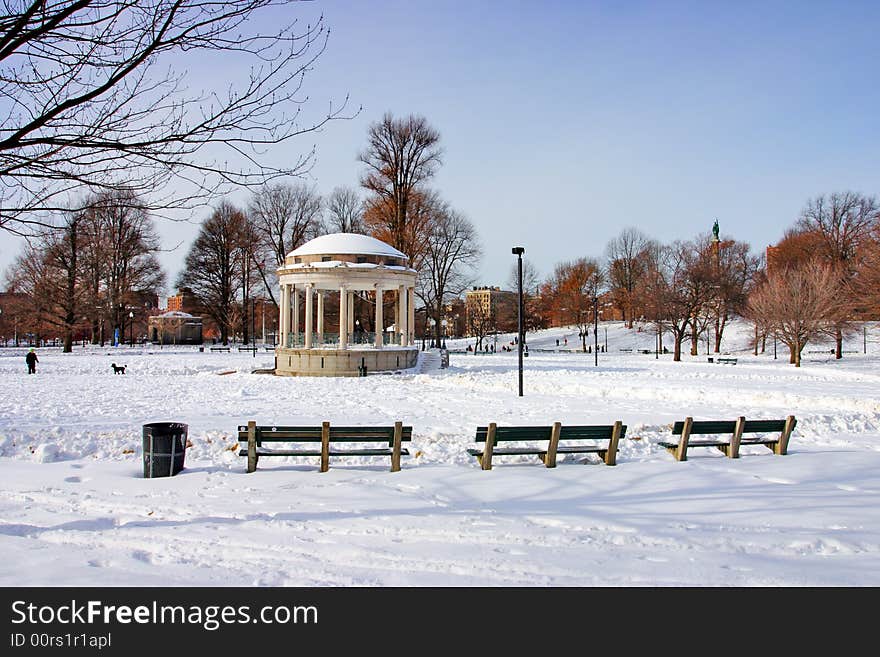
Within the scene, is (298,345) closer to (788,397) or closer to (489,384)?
(489,384)

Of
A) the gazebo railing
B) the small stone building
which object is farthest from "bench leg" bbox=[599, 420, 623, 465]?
the small stone building

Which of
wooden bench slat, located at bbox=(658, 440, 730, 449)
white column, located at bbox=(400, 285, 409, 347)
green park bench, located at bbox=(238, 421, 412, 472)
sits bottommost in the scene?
wooden bench slat, located at bbox=(658, 440, 730, 449)

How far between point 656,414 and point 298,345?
2083 cm

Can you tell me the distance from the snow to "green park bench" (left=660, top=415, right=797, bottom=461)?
0.99ft

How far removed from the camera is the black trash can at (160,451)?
888 cm

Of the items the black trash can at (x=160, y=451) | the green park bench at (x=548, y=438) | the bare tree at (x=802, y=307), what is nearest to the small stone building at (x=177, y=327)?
the bare tree at (x=802, y=307)

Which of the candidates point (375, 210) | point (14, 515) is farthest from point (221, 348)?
point (14, 515)

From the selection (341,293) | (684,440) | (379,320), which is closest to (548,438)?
(684,440)

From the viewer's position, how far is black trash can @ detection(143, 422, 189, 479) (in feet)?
29.1

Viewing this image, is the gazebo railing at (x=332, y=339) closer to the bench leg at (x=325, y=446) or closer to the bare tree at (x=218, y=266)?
the bench leg at (x=325, y=446)

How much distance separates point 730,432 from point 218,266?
55702 millimetres

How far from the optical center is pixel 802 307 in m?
39.0

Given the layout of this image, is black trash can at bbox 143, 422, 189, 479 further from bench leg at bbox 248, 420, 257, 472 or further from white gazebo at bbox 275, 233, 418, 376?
white gazebo at bbox 275, 233, 418, 376
